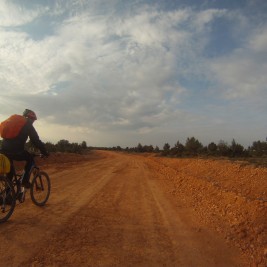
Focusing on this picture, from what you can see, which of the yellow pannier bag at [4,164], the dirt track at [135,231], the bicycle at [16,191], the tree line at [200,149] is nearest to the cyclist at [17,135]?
the bicycle at [16,191]

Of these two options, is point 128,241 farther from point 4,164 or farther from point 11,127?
point 11,127

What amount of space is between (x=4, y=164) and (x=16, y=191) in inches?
35.2

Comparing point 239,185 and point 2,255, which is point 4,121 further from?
point 239,185

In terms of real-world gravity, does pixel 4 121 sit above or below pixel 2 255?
above

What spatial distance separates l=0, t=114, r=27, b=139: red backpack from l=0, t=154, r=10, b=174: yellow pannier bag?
51cm

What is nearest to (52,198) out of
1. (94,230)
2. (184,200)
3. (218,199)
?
(94,230)

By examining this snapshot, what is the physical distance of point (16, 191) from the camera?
6.79 meters

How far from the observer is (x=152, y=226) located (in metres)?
6.57

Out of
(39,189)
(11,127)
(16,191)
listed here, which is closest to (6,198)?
(16,191)

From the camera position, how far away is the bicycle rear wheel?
6137mm

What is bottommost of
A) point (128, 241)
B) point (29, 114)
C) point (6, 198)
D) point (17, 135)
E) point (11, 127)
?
point (128, 241)

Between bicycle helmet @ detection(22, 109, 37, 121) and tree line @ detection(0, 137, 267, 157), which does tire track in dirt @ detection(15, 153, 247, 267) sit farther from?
tree line @ detection(0, 137, 267, 157)

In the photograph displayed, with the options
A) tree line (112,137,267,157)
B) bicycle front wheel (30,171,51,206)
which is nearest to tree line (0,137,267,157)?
tree line (112,137,267,157)

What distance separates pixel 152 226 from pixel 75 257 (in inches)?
89.3
